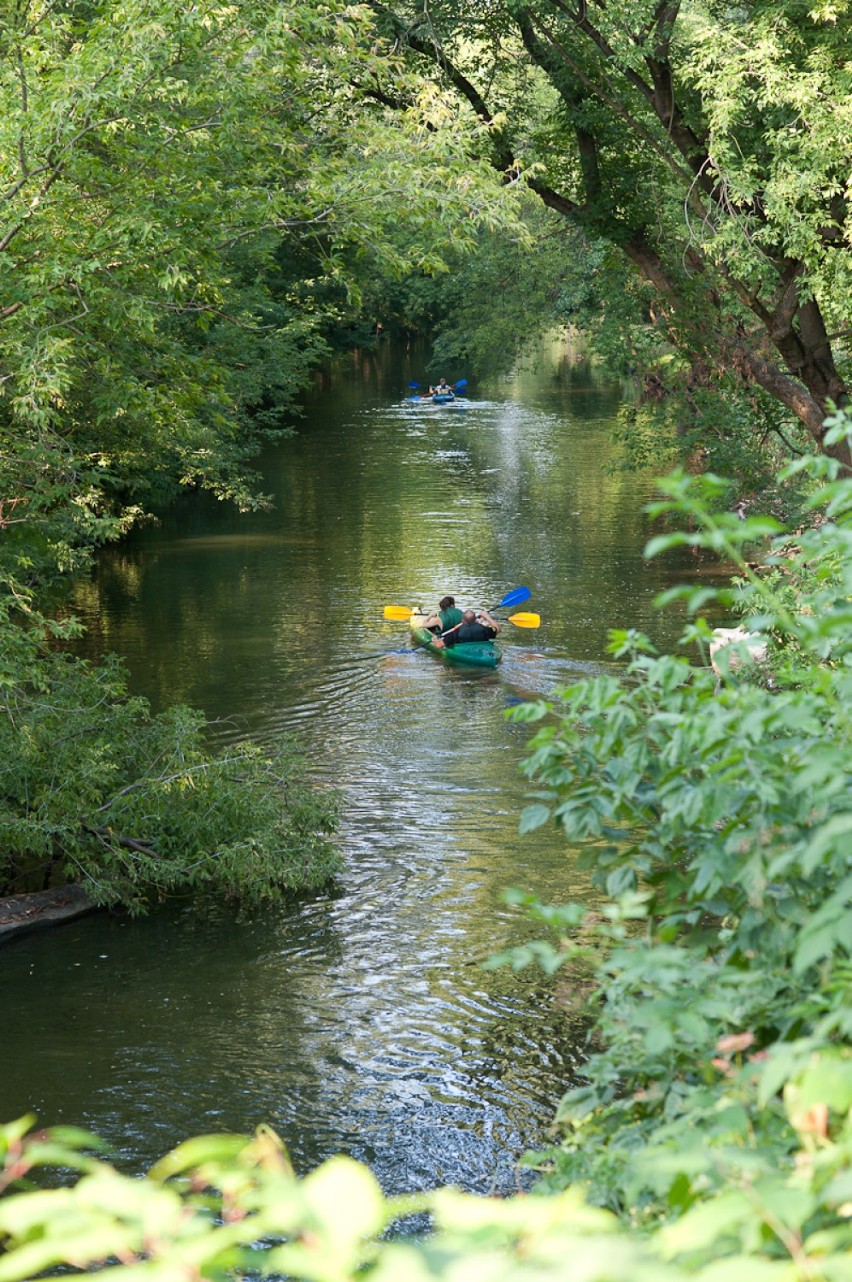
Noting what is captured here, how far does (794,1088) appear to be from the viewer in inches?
94.6

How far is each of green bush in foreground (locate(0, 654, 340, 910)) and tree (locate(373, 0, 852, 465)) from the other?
562 centimetres

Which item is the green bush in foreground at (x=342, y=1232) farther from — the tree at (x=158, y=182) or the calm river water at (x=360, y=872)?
the tree at (x=158, y=182)

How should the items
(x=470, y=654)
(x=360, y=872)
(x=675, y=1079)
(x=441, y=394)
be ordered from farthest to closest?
(x=441, y=394) < (x=470, y=654) < (x=360, y=872) < (x=675, y=1079)

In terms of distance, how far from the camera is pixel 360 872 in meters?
11.9

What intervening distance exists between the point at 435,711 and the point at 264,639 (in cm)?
387

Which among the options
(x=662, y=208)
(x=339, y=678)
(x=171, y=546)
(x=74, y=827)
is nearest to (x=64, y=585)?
(x=171, y=546)

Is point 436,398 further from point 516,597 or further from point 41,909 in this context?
point 41,909

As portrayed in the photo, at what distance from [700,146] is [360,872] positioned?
30.0 feet

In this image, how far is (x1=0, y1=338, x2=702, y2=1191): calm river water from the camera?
8.16 metres

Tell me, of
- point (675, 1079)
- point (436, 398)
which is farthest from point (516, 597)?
point (436, 398)

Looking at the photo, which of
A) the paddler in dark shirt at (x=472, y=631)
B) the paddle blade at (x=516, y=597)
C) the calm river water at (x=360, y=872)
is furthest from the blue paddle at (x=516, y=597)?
the paddler in dark shirt at (x=472, y=631)

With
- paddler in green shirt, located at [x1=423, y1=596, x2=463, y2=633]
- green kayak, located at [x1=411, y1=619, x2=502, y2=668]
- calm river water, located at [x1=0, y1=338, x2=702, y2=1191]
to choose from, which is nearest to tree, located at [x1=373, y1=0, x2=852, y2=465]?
calm river water, located at [x1=0, y1=338, x2=702, y2=1191]

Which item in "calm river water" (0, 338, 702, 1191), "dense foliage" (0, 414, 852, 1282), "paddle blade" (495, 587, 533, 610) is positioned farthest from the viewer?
"paddle blade" (495, 587, 533, 610)

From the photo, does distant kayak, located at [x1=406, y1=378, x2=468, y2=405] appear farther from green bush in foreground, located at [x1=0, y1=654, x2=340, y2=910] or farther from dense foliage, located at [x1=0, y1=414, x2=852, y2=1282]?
dense foliage, located at [x1=0, y1=414, x2=852, y2=1282]
